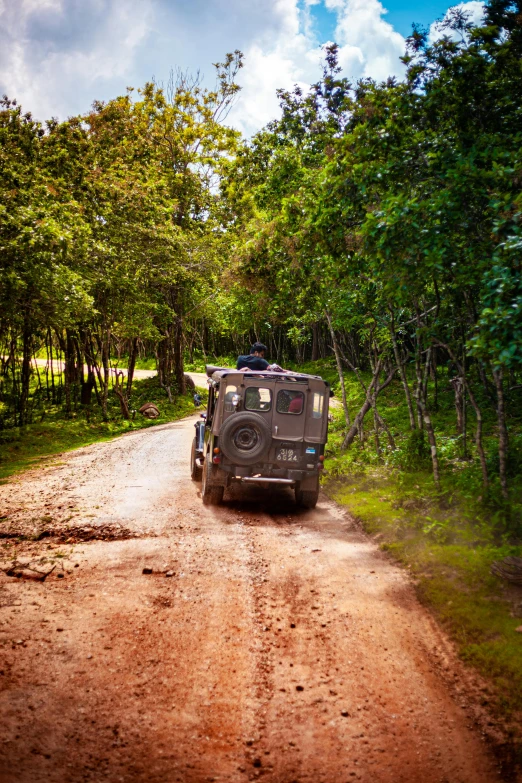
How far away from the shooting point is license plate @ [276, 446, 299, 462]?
9.11 meters

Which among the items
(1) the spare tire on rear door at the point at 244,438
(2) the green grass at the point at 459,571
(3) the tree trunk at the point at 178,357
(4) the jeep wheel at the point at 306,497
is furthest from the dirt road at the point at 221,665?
(3) the tree trunk at the point at 178,357

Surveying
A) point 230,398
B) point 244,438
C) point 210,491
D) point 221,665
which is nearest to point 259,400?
point 230,398

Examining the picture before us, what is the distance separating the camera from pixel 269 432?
29.0 ft

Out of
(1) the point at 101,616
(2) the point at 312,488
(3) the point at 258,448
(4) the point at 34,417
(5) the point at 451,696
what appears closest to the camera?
(5) the point at 451,696

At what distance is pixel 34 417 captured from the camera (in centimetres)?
2156

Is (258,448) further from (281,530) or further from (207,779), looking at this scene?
(207,779)

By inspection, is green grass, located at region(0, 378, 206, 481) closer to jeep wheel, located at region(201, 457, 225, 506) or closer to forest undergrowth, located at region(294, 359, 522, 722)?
jeep wheel, located at region(201, 457, 225, 506)

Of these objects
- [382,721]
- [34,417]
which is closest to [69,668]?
[382,721]

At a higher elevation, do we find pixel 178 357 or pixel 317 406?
pixel 178 357

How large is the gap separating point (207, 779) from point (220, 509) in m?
6.14

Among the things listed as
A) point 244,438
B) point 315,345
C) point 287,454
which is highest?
point 315,345

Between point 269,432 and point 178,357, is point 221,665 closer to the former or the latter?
point 269,432

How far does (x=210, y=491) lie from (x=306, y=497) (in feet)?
5.91

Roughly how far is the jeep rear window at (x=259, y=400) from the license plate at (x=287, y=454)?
786 mm
